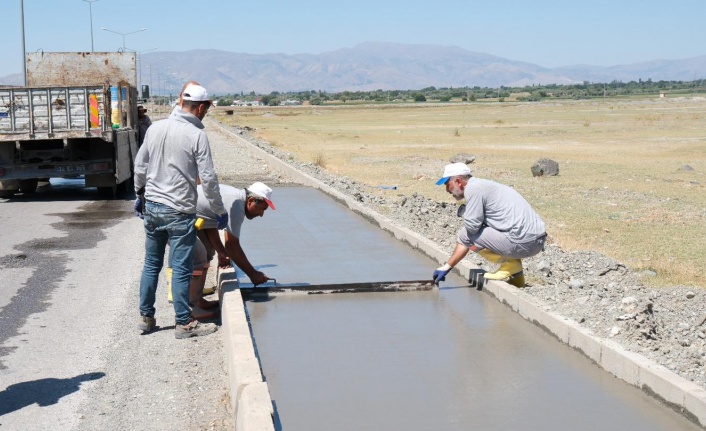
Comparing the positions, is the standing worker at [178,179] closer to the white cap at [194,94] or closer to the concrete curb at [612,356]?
the white cap at [194,94]

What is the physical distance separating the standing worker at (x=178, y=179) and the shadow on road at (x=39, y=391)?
3.76ft

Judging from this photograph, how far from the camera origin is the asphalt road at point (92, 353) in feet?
18.9

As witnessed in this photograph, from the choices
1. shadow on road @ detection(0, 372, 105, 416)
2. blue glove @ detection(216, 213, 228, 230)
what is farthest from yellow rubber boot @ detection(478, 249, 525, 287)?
shadow on road @ detection(0, 372, 105, 416)

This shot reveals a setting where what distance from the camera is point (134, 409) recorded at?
585 cm

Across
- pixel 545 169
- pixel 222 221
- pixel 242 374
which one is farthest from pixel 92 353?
pixel 545 169

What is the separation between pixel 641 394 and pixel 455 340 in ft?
5.70

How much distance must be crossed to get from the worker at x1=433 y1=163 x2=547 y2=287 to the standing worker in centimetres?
238

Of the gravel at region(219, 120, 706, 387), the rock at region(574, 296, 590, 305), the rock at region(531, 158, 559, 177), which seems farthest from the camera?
the rock at region(531, 158, 559, 177)

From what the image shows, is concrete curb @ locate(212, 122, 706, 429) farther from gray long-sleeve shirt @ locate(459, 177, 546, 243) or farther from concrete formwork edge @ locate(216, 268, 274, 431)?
concrete formwork edge @ locate(216, 268, 274, 431)

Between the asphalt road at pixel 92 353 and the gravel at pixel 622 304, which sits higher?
the gravel at pixel 622 304

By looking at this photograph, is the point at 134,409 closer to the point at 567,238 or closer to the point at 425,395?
the point at 425,395

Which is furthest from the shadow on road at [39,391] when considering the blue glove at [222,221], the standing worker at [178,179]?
the blue glove at [222,221]

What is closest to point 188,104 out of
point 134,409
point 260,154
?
point 134,409

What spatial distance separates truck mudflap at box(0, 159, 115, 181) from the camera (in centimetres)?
1711
